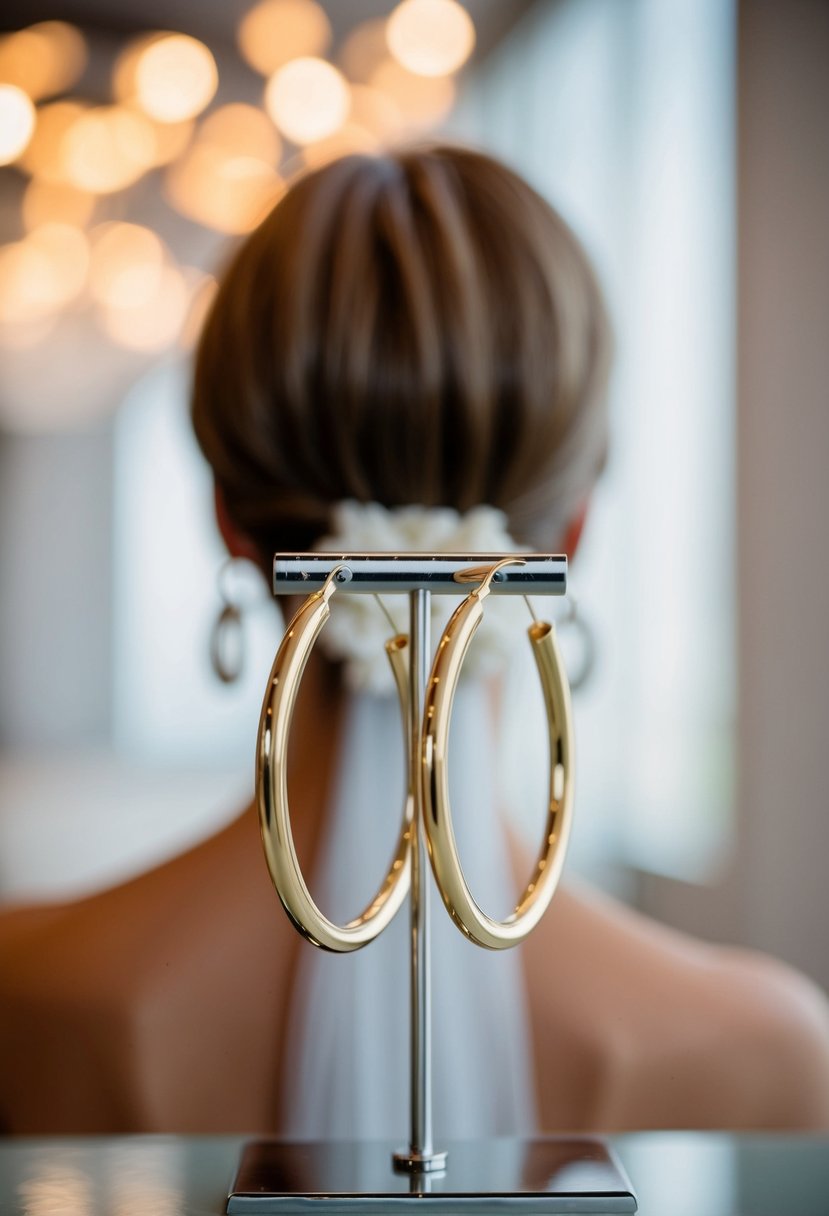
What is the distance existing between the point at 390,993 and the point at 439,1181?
30 cm

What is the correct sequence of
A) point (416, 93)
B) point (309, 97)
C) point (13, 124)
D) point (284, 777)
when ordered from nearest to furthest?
1. point (284, 777)
2. point (13, 124)
3. point (309, 97)
4. point (416, 93)

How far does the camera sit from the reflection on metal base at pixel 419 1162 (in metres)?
0.50

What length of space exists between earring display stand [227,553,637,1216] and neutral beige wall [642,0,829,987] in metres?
1.82

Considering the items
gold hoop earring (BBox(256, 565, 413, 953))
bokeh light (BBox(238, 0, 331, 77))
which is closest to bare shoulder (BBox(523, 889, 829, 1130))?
gold hoop earring (BBox(256, 565, 413, 953))

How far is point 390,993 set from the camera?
2.60 ft

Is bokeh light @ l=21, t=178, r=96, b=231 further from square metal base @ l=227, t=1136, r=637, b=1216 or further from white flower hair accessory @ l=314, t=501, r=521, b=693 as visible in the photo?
square metal base @ l=227, t=1136, r=637, b=1216

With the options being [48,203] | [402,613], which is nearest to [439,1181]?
[402,613]

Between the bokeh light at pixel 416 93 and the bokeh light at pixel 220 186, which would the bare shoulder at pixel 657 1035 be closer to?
the bokeh light at pixel 220 186

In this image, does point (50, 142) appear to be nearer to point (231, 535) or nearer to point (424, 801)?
point (231, 535)

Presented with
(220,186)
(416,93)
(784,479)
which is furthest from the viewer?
(416,93)

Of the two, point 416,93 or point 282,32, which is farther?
point 416,93

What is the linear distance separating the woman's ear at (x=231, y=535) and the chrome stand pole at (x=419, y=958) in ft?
1.25

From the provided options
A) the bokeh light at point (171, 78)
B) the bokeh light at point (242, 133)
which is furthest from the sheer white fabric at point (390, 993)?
the bokeh light at point (242, 133)

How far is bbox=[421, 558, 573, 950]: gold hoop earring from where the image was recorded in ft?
1.46
